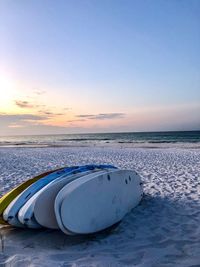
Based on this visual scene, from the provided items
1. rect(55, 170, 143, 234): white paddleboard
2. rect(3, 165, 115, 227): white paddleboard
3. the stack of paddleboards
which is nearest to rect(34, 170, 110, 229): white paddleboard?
the stack of paddleboards

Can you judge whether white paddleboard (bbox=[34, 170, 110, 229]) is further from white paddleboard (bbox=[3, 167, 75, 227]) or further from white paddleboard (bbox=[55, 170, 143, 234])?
white paddleboard (bbox=[3, 167, 75, 227])

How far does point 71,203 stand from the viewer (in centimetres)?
375

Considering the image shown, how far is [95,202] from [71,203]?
51 cm

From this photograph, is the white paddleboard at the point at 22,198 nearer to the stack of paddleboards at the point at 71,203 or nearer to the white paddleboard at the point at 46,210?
the stack of paddleboards at the point at 71,203

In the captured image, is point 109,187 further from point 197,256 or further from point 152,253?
point 197,256

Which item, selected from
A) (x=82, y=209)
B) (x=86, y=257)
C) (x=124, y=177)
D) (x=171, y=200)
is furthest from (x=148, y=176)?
(x=86, y=257)

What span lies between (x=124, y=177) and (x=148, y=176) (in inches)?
137

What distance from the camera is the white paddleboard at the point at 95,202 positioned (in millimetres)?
Result: 3663

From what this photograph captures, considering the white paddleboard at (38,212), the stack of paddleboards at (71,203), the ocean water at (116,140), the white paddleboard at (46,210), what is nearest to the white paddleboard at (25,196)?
the stack of paddleboards at (71,203)

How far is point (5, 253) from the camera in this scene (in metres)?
3.42

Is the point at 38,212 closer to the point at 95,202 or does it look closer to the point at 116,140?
the point at 95,202

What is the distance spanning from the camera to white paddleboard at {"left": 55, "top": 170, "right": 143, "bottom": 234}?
3663mm

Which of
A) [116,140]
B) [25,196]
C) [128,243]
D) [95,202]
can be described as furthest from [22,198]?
[116,140]

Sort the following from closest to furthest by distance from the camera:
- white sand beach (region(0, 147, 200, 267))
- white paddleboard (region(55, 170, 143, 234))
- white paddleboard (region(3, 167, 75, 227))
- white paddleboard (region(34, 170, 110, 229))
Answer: white sand beach (region(0, 147, 200, 267)) → white paddleboard (region(55, 170, 143, 234)) → white paddleboard (region(34, 170, 110, 229)) → white paddleboard (region(3, 167, 75, 227))
